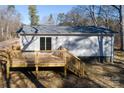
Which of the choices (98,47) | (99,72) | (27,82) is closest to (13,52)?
(27,82)

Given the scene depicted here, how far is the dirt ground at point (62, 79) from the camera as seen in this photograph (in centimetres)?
1498

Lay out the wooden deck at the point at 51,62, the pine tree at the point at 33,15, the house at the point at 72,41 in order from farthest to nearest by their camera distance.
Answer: the pine tree at the point at 33,15, the house at the point at 72,41, the wooden deck at the point at 51,62

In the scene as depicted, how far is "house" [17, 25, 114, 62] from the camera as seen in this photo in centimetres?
2105

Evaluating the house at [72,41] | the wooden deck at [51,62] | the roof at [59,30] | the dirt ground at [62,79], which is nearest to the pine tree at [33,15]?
the roof at [59,30]

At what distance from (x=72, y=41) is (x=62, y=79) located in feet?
18.8

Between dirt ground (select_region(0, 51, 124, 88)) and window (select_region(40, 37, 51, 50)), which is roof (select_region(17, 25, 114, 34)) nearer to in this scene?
window (select_region(40, 37, 51, 50))

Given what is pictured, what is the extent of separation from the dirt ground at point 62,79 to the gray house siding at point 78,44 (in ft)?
7.84

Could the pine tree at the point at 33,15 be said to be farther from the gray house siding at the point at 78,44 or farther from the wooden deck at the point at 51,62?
the wooden deck at the point at 51,62

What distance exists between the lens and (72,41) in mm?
21266

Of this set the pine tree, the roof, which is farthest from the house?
the pine tree

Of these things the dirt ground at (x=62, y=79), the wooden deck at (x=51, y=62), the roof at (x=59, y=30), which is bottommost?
the dirt ground at (x=62, y=79)

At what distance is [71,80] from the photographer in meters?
15.9

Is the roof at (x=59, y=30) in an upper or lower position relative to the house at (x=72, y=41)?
upper

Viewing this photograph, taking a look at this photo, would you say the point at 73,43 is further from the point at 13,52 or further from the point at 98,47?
the point at 13,52
